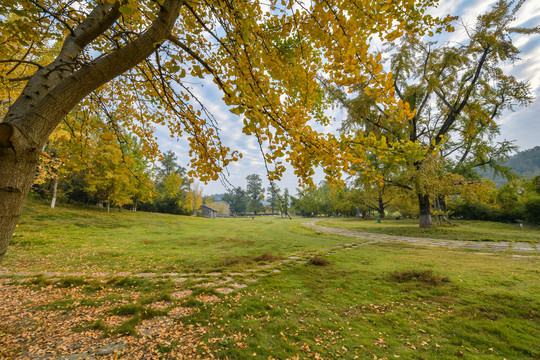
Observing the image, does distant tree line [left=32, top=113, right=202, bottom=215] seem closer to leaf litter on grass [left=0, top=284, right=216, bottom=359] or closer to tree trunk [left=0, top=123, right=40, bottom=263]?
tree trunk [left=0, top=123, right=40, bottom=263]

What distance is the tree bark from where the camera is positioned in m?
1.51

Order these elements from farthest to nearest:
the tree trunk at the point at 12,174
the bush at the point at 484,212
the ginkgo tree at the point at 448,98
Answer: the bush at the point at 484,212 → the ginkgo tree at the point at 448,98 → the tree trunk at the point at 12,174

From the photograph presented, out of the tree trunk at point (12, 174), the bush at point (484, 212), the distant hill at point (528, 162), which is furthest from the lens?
the distant hill at point (528, 162)

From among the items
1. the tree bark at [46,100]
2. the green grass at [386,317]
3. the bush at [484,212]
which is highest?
the tree bark at [46,100]

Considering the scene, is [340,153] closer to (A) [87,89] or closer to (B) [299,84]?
(B) [299,84]

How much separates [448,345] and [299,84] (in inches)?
171

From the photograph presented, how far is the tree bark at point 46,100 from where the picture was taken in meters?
1.51

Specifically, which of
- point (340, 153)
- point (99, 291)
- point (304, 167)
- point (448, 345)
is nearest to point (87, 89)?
point (304, 167)

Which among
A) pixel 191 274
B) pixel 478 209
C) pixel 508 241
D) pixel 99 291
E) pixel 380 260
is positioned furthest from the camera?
pixel 478 209

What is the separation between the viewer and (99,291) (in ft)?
15.1

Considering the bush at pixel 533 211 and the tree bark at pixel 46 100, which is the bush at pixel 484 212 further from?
the tree bark at pixel 46 100

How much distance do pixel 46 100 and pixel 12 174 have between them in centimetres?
67

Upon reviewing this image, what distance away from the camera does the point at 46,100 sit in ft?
5.74

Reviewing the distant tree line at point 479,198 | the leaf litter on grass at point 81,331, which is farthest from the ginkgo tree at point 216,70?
the distant tree line at point 479,198
